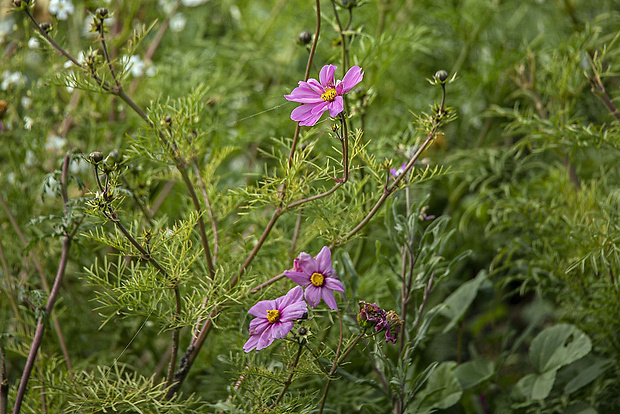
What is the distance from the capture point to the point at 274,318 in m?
0.43

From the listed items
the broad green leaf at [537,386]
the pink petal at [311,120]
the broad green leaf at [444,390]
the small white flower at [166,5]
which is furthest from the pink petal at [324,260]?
the small white flower at [166,5]

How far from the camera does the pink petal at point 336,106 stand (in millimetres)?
401

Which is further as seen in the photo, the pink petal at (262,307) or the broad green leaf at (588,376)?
the broad green leaf at (588,376)

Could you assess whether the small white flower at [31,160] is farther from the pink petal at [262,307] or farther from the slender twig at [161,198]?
the pink petal at [262,307]

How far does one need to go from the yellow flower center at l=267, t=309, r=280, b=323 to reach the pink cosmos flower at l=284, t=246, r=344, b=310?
0.03 metres

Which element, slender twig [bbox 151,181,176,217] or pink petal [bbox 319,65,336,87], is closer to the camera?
pink petal [bbox 319,65,336,87]

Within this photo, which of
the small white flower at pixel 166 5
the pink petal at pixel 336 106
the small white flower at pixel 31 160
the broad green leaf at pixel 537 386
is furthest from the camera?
the small white flower at pixel 166 5

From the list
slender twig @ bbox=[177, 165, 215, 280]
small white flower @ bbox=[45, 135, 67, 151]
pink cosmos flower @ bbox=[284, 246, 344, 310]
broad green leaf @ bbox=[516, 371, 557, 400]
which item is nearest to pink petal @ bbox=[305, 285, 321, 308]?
pink cosmos flower @ bbox=[284, 246, 344, 310]

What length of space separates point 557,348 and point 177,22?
0.93 metres

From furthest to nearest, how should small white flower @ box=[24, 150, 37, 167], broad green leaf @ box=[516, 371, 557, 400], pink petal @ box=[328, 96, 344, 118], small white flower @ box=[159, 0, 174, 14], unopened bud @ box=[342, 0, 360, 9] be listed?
1. small white flower @ box=[159, 0, 174, 14]
2. small white flower @ box=[24, 150, 37, 167]
3. broad green leaf @ box=[516, 371, 557, 400]
4. unopened bud @ box=[342, 0, 360, 9]
5. pink petal @ box=[328, 96, 344, 118]

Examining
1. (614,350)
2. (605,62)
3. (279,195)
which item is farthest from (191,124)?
(605,62)

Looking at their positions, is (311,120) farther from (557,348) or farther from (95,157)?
(557,348)

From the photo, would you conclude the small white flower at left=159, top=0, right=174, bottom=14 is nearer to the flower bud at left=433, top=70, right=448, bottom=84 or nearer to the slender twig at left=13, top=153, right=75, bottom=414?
the slender twig at left=13, top=153, right=75, bottom=414

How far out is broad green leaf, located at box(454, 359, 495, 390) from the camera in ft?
2.23
